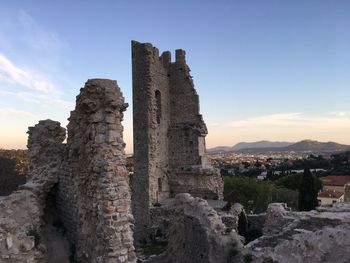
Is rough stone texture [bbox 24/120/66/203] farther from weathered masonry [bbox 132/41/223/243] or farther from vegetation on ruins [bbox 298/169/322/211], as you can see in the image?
vegetation on ruins [bbox 298/169/322/211]

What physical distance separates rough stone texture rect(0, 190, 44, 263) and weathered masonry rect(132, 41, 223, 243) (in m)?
12.3

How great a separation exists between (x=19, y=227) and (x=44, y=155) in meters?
2.83

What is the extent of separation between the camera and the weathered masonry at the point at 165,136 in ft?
69.4

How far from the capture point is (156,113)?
22219 millimetres

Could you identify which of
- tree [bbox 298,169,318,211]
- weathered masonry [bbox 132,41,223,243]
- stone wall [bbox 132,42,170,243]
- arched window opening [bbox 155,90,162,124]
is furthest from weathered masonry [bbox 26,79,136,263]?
tree [bbox 298,169,318,211]

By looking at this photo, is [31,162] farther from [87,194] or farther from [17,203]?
[87,194]

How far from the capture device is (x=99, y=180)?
731 centimetres

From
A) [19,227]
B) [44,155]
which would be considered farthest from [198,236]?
[19,227]

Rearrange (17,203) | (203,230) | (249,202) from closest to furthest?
1. (17,203)
2. (203,230)
3. (249,202)

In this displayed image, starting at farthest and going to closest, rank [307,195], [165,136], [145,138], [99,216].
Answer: [307,195] < [165,136] < [145,138] < [99,216]

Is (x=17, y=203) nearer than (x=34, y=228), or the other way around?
(x=34, y=228)

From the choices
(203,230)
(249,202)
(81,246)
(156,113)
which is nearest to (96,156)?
(81,246)

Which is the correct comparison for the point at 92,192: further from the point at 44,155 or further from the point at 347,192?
the point at 347,192

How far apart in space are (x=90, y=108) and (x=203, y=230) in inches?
247
